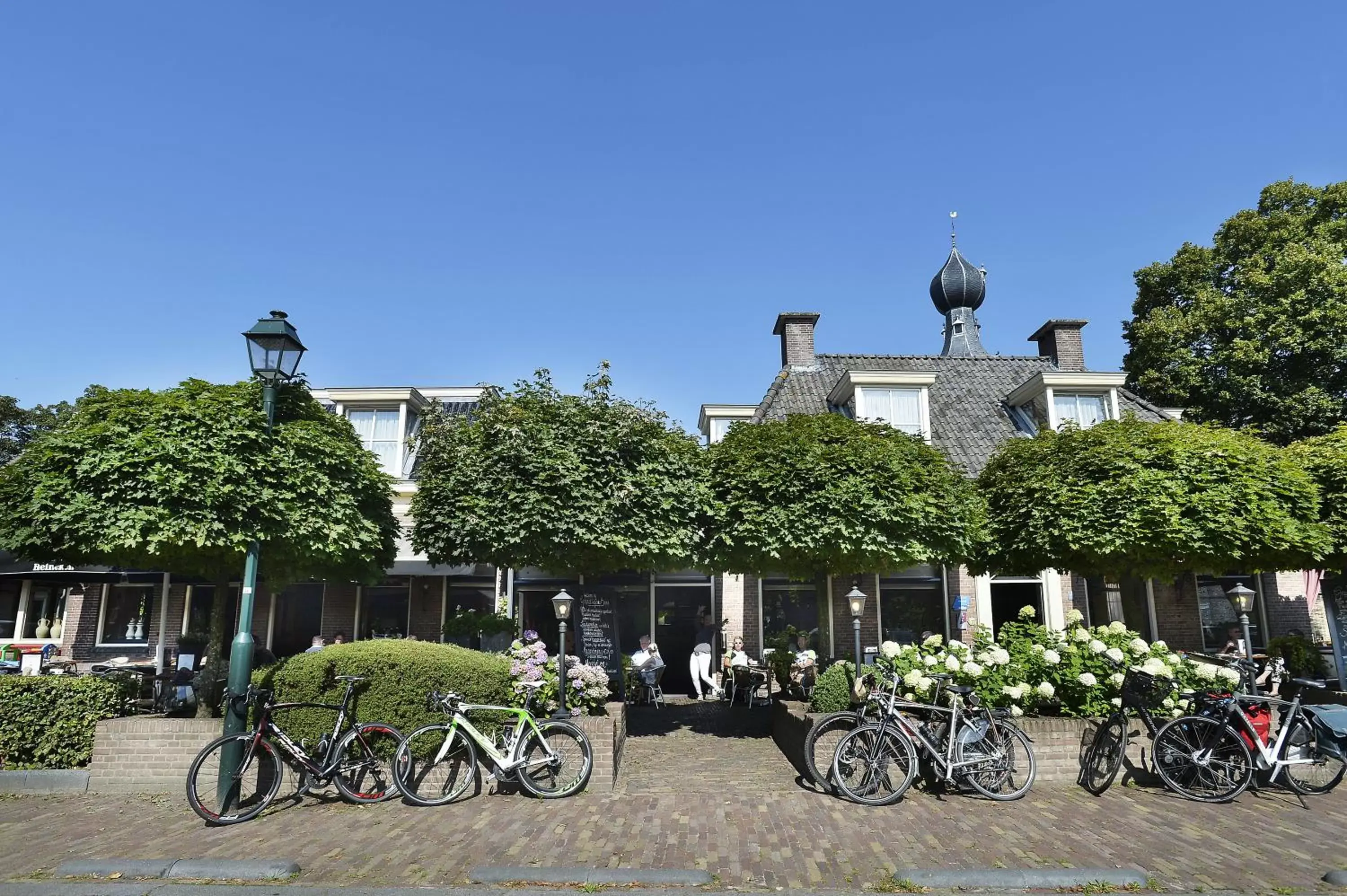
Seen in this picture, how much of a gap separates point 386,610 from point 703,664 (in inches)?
300

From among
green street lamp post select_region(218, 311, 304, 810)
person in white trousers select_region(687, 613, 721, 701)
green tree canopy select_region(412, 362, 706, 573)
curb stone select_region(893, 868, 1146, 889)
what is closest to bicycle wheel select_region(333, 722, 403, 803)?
green street lamp post select_region(218, 311, 304, 810)

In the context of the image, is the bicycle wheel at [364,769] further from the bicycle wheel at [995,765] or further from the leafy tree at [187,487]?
the bicycle wheel at [995,765]

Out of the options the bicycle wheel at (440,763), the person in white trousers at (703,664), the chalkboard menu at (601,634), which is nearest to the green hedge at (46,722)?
the bicycle wheel at (440,763)

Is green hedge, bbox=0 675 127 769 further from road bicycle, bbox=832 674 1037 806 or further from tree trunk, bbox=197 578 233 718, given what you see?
road bicycle, bbox=832 674 1037 806

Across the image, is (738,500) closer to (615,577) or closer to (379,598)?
(615,577)

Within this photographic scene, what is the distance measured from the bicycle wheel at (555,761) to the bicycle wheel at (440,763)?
53 centimetres

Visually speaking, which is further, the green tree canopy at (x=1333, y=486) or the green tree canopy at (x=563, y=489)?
the green tree canopy at (x=1333, y=486)

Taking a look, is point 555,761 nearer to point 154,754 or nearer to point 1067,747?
point 154,754

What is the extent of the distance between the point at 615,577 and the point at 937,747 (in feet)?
33.0

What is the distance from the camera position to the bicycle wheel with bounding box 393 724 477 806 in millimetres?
7699

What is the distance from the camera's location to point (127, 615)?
18.2m

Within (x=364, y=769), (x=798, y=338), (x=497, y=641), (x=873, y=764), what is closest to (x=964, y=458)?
(x=798, y=338)

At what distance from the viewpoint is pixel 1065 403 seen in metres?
20.0

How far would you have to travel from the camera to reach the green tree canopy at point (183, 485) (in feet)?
26.9
